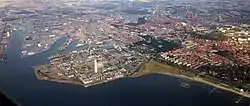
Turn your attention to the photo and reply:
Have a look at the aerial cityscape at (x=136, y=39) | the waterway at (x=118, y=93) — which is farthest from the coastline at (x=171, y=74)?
the waterway at (x=118, y=93)

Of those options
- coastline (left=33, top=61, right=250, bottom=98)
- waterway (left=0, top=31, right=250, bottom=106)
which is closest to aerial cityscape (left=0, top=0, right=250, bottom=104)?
coastline (left=33, top=61, right=250, bottom=98)

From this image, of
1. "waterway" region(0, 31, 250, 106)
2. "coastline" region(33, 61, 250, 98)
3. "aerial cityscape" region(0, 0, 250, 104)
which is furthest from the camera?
"aerial cityscape" region(0, 0, 250, 104)

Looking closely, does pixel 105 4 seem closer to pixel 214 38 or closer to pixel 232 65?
pixel 214 38

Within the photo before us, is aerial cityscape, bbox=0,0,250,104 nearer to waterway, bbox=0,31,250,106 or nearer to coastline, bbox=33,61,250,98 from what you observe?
coastline, bbox=33,61,250,98

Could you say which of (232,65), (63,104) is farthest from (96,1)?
(63,104)

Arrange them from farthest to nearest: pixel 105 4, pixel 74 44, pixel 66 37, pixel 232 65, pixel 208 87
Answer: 1. pixel 105 4
2. pixel 66 37
3. pixel 74 44
4. pixel 232 65
5. pixel 208 87

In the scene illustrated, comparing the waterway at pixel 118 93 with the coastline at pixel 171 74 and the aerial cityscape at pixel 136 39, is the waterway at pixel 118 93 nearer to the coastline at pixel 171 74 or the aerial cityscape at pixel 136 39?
the coastline at pixel 171 74
